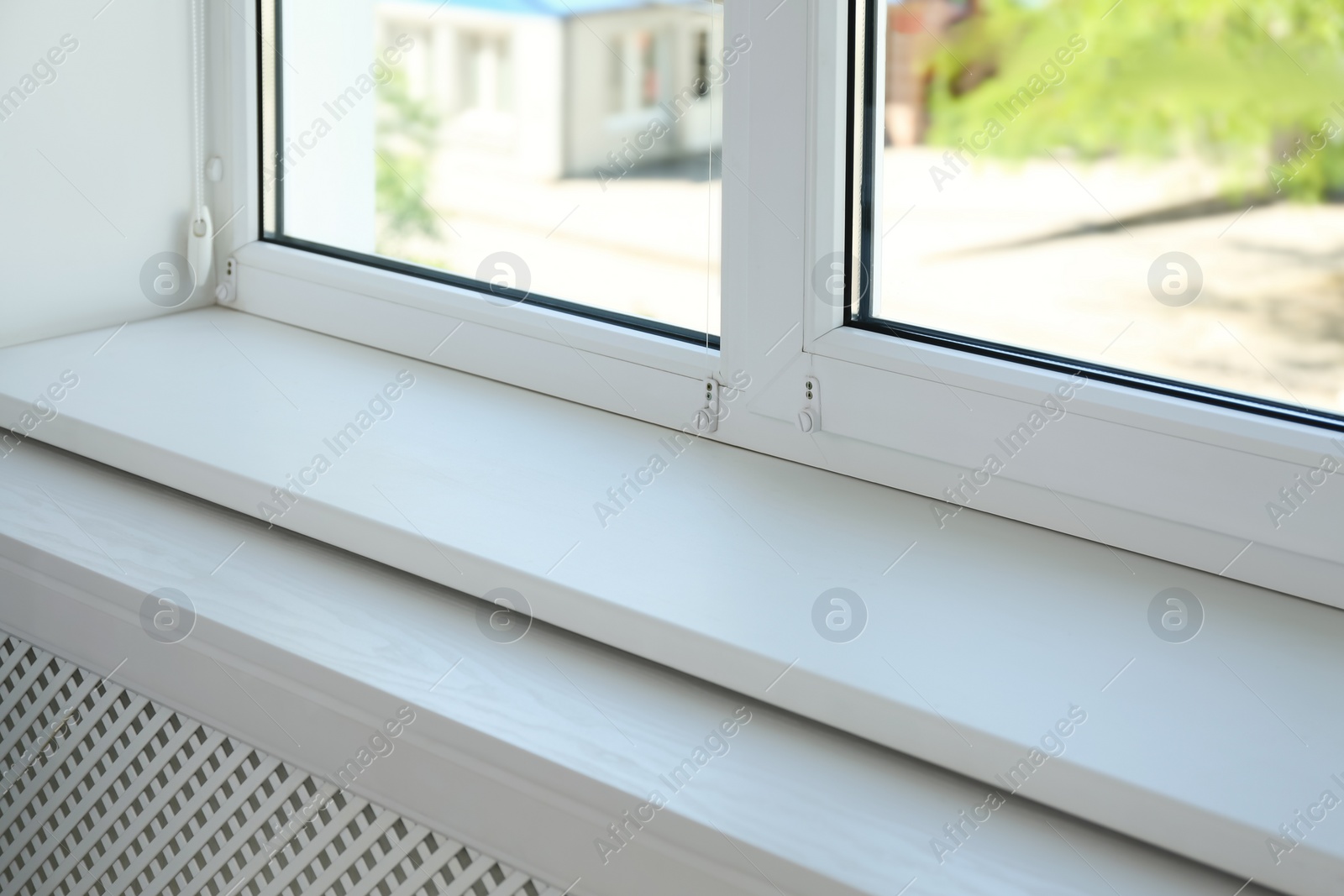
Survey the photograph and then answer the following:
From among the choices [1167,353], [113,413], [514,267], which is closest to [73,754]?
[113,413]

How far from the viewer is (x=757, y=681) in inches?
31.1

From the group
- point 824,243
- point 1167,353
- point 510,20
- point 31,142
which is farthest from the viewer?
point 510,20

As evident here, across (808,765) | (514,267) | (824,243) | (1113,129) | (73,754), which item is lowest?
(73,754)

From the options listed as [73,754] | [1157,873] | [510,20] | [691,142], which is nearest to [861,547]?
[1157,873]

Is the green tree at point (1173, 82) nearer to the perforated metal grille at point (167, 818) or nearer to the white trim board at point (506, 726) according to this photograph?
the white trim board at point (506, 726)

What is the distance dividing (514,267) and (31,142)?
56cm

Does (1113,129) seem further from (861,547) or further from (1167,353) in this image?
(861,547)

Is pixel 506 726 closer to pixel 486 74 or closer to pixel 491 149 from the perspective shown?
pixel 491 149

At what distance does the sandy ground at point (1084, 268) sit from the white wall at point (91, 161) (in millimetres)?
624

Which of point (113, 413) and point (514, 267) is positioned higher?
point (514, 267)

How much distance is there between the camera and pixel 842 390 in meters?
1.03

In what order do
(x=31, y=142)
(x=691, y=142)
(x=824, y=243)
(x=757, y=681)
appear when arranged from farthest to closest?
1. (x=31, y=142)
2. (x=691, y=142)
3. (x=824, y=243)
4. (x=757, y=681)

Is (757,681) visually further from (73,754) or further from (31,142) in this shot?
(31,142)

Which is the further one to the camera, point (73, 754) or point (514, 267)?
point (514, 267)
